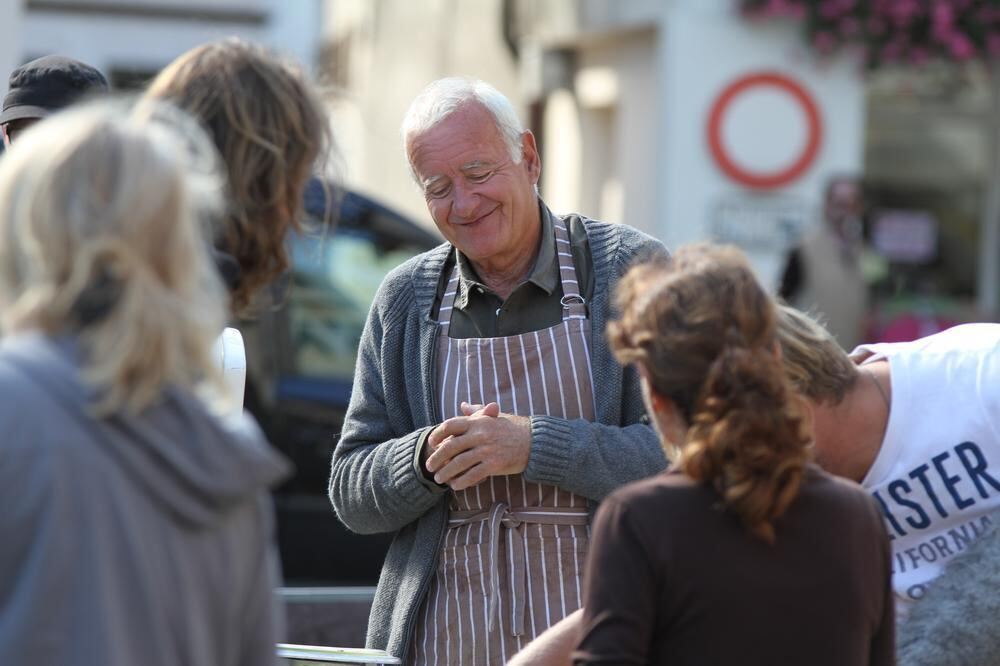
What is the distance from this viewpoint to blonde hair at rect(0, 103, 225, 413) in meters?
1.60

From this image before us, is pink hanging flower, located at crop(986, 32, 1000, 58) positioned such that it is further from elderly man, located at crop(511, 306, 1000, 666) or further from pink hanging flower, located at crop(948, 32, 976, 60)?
elderly man, located at crop(511, 306, 1000, 666)

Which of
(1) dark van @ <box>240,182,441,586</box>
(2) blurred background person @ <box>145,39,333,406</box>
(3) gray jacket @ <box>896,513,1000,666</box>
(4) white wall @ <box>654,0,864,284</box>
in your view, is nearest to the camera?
(2) blurred background person @ <box>145,39,333,406</box>

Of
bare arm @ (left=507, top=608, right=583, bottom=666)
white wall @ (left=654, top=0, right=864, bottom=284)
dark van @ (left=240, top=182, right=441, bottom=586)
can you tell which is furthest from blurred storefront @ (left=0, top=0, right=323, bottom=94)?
bare arm @ (left=507, top=608, right=583, bottom=666)

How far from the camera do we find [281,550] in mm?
5633

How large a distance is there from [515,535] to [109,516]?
49.0 inches

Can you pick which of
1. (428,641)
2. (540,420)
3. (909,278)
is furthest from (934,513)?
(909,278)

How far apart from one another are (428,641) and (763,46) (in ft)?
23.1

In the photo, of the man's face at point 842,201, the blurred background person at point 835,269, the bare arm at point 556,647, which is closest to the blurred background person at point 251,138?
the bare arm at point 556,647

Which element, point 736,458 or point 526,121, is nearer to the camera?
point 736,458

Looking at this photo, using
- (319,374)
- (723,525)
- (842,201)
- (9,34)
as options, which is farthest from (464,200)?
(842,201)

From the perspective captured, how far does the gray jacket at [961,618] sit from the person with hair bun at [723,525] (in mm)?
445

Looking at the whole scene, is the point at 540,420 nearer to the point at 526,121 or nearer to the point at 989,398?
the point at 989,398

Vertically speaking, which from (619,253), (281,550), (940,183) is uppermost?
(619,253)

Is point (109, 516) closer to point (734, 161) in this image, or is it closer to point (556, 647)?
point (556, 647)
